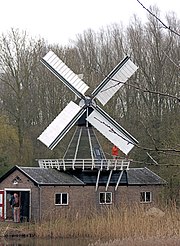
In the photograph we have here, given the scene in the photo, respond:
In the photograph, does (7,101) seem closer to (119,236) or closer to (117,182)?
(117,182)

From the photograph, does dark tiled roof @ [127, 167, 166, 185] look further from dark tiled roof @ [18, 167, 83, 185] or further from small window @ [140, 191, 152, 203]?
dark tiled roof @ [18, 167, 83, 185]

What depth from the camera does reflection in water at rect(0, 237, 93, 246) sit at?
1991cm

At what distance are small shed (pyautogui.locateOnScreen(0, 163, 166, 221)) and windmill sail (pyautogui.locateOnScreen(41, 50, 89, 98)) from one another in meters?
3.35

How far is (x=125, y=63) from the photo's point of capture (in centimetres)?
2548

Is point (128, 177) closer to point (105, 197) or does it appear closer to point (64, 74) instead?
point (105, 197)

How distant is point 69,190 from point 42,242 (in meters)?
5.41

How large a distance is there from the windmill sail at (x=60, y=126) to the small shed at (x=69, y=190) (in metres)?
1.60

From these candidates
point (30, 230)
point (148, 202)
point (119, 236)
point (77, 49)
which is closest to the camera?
point (119, 236)

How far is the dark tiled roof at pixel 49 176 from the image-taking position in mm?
25600

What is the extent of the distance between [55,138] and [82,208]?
3.06 meters

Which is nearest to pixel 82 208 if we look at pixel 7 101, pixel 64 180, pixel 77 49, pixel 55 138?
pixel 64 180

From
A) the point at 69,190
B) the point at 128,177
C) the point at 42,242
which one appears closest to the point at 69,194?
the point at 69,190

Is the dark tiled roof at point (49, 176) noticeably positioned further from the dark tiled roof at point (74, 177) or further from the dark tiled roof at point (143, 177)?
the dark tiled roof at point (143, 177)

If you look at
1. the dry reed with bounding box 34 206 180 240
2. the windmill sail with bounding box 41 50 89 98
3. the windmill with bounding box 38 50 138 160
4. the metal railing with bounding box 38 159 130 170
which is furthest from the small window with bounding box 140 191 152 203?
the windmill sail with bounding box 41 50 89 98
